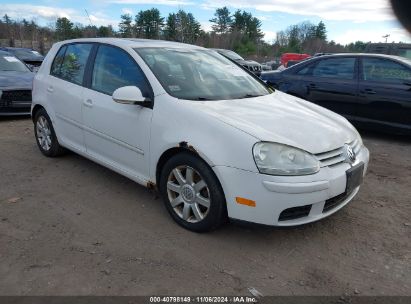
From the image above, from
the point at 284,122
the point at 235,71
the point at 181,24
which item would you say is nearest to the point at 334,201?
the point at 284,122

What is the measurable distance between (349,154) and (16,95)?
6615mm

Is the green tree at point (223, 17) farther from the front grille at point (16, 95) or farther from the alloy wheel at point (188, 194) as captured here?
the front grille at point (16, 95)

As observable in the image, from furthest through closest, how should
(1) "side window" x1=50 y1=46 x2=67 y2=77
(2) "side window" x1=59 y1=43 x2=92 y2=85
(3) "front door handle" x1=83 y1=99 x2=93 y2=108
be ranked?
(1) "side window" x1=50 y1=46 x2=67 y2=77
(2) "side window" x1=59 y1=43 x2=92 y2=85
(3) "front door handle" x1=83 y1=99 x2=93 y2=108

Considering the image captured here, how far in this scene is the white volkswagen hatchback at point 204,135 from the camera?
9.50ft

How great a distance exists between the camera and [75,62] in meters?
4.60

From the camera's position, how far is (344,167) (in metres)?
3.15

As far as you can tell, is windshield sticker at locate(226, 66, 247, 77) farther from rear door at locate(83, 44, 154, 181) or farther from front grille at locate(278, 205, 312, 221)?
front grille at locate(278, 205, 312, 221)

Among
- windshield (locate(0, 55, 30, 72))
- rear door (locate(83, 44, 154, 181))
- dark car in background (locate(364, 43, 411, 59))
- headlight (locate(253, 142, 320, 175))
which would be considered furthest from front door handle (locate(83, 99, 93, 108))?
windshield (locate(0, 55, 30, 72))

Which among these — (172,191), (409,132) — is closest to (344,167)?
(172,191)

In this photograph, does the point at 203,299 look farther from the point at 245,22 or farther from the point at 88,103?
the point at 245,22

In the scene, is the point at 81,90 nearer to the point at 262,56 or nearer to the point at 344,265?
the point at 344,265

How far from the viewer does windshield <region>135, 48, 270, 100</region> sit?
3613mm

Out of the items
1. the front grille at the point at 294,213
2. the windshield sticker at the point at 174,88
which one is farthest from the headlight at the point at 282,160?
the windshield sticker at the point at 174,88

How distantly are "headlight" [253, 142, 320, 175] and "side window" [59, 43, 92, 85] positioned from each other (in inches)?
95.1
